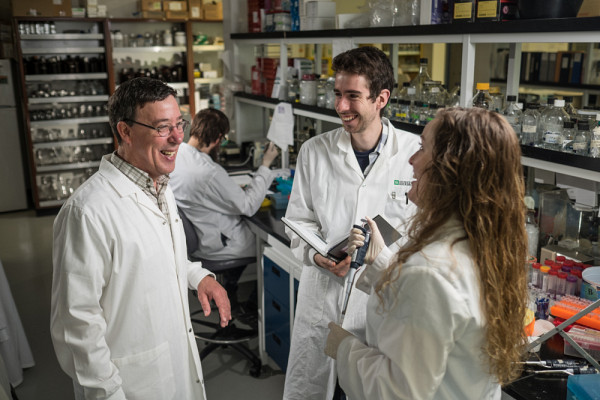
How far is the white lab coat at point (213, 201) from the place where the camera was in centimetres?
319

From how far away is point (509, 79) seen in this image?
96.3 inches

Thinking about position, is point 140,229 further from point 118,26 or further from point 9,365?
point 118,26

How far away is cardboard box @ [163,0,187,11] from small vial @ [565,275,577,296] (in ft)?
19.2

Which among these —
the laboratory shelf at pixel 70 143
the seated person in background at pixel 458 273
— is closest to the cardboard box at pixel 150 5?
the laboratory shelf at pixel 70 143

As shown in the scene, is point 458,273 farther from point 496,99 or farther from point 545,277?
point 496,99

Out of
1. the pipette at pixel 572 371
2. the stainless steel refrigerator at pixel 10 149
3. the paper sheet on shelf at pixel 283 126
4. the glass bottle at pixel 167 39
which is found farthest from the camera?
the glass bottle at pixel 167 39

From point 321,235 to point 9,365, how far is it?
6.78ft

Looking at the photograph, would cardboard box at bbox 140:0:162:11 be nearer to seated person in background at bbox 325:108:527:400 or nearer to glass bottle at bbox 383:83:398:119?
glass bottle at bbox 383:83:398:119

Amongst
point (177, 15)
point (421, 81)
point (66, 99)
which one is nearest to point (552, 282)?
point (421, 81)

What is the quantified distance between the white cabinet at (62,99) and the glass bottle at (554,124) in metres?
5.58

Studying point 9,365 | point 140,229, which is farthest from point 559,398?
point 9,365

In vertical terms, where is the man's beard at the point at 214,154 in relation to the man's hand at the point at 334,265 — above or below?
above

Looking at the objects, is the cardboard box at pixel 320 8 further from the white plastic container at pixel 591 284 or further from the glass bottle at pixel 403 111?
the white plastic container at pixel 591 284

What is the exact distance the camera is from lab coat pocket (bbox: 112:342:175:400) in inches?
64.5
